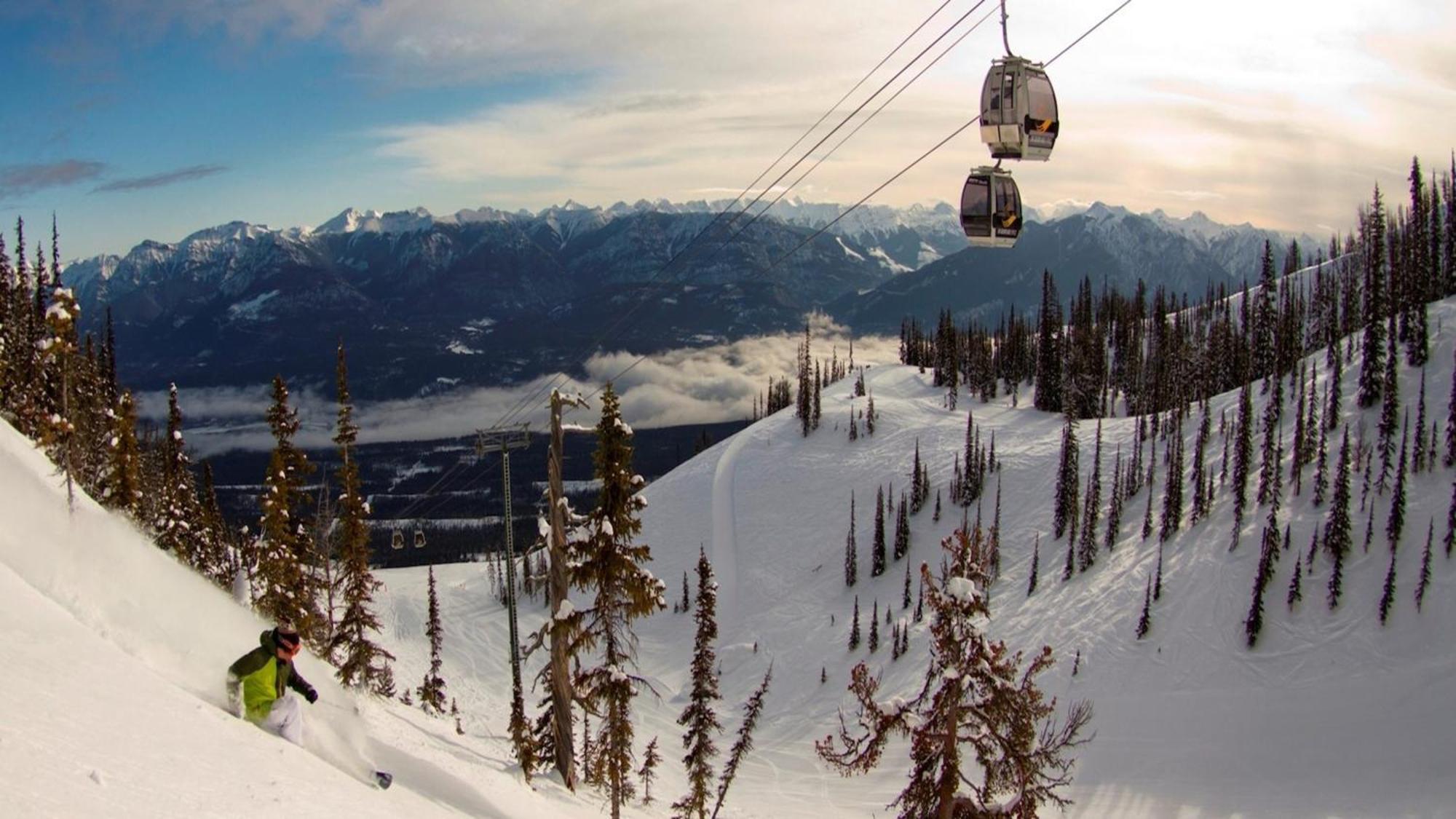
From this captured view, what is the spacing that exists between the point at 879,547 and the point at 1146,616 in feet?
136

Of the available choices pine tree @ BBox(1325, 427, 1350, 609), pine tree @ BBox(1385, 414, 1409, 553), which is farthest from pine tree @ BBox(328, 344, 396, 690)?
pine tree @ BBox(1385, 414, 1409, 553)

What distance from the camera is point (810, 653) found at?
4193 inches

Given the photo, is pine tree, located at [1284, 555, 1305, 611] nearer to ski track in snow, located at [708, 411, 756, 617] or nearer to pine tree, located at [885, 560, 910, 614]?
pine tree, located at [885, 560, 910, 614]

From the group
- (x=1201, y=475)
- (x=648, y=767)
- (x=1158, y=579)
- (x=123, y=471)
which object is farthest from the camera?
(x=1201, y=475)

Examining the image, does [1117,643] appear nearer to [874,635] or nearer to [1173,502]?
[1173,502]

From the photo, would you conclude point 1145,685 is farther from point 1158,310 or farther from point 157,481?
point 1158,310

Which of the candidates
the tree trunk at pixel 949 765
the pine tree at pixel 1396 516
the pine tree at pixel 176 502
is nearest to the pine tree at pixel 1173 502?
the pine tree at pixel 1396 516

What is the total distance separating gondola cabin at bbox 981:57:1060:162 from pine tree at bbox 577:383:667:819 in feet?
40.2

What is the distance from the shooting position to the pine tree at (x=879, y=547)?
119688 millimetres

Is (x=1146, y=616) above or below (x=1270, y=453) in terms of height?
below

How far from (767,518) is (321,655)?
4242 inches

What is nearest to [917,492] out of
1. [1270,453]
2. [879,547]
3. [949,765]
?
[879,547]

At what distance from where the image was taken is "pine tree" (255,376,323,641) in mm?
36062

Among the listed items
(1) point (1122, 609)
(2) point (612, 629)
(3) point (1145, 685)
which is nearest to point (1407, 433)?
(1) point (1122, 609)
